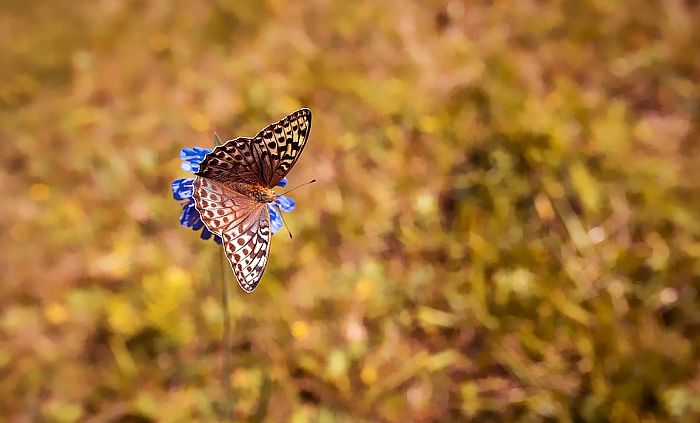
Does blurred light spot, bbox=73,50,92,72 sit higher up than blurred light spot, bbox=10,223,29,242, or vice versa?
blurred light spot, bbox=73,50,92,72

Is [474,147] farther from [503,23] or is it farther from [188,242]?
[188,242]

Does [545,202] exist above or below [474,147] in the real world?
below

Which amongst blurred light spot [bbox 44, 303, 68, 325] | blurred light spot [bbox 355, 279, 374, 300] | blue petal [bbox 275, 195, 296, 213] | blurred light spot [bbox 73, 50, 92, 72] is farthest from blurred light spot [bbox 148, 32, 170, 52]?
blue petal [bbox 275, 195, 296, 213]

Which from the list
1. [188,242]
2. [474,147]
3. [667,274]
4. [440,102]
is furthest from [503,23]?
[188,242]

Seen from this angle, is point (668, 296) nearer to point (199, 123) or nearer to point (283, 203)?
point (283, 203)

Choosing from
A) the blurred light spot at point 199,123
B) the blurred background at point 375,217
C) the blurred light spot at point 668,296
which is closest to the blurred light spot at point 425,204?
the blurred background at point 375,217

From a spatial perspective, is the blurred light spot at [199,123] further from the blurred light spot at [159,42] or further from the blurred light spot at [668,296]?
the blurred light spot at [668,296]

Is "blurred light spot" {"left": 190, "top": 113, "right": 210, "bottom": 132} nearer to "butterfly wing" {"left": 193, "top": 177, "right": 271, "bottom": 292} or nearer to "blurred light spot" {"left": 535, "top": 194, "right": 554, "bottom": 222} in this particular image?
"blurred light spot" {"left": 535, "top": 194, "right": 554, "bottom": 222}
